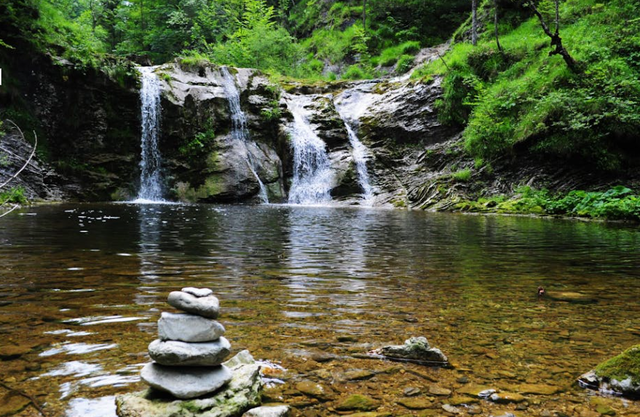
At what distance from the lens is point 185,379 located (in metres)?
2.15

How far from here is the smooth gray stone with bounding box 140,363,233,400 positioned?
6.82 ft

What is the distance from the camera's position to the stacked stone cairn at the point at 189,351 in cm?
211

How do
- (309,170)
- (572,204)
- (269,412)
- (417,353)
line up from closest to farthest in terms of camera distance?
(269,412)
(417,353)
(572,204)
(309,170)

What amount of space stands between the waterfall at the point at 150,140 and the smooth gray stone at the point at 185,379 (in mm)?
22073

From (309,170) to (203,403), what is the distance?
2215 centimetres

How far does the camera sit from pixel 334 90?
2845 centimetres

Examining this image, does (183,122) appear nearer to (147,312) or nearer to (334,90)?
(334,90)

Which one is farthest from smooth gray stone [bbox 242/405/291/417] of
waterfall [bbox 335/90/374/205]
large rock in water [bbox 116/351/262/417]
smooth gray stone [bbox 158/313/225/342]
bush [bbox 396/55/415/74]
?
bush [bbox 396/55/415/74]

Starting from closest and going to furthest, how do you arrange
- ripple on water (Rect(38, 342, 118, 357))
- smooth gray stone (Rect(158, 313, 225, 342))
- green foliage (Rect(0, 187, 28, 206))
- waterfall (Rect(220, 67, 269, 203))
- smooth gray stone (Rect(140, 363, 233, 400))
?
smooth gray stone (Rect(140, 363, 233, 400))
smooth gray stone (Rect(158, 313, 225, 342))
ripple on water (Rect(38, 342, 118, 357))
green foliage (Rect(0, 187, 28, 206))
waterfall (Rect(220, 67, 269, 203))

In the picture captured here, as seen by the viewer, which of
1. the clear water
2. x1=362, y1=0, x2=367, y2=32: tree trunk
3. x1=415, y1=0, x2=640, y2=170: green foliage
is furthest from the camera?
x1=362, y1=0, x2=367, y2=32: tree trunk

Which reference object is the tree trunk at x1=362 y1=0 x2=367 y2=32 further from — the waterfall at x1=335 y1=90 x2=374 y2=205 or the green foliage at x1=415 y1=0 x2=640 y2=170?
the green foliage at x1=415 y1=0 x2=640 y2=170

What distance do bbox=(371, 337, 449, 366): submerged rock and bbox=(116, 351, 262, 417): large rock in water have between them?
97 centimetres

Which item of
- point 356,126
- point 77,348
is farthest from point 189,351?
point 356,126

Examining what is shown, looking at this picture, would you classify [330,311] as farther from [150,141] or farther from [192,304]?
[150,141]
